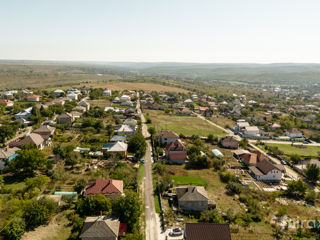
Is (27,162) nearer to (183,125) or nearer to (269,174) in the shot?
(269,174)

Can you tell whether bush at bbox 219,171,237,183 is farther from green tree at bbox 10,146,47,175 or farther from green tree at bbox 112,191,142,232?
green tree at bbox 10,146,47,175

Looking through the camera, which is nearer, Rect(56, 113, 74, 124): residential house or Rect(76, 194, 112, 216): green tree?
Rect(76, 194, 112, 216): green tree

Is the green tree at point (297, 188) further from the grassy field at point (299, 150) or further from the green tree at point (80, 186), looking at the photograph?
the green tree at point (80, 186)

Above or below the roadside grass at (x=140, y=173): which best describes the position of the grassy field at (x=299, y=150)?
below

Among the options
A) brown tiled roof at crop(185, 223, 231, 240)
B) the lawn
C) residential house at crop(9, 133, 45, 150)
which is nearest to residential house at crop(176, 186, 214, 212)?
brown tiled roof at crop(185, 223, 231, 240)

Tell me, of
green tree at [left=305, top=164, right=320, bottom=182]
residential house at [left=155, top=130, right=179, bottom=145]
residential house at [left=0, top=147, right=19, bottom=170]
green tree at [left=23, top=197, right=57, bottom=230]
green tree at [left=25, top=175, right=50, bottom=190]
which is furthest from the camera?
residential house at [left=155, top=130, right=179, bottom=145]

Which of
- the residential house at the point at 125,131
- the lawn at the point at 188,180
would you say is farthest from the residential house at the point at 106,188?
the residential house at the point at 125,131

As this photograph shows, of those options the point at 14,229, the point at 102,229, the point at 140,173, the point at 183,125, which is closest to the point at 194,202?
the point at 140,173
